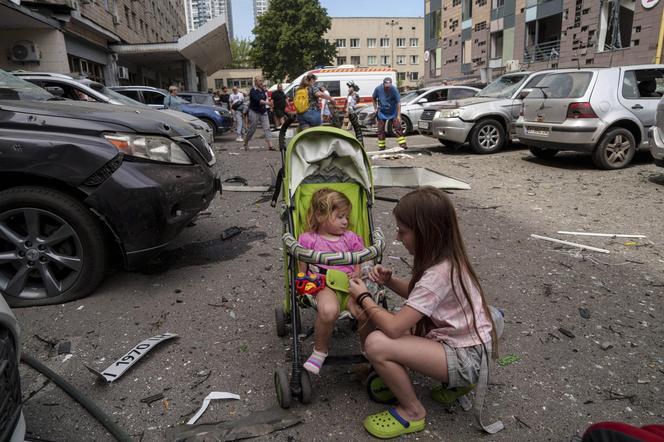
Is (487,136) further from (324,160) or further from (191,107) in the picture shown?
(191,107)

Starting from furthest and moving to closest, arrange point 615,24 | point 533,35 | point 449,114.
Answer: point 533,35 → point 615,24 → point 449,114

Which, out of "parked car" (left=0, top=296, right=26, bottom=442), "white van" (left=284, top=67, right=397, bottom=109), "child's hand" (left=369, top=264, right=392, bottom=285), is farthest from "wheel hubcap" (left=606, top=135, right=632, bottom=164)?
"white van" (left=284, top=67, right=397, bottom=109)

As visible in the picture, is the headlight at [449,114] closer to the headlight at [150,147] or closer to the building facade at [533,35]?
the building facade at [533,35]

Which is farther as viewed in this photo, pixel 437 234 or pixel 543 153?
pixel 543 153

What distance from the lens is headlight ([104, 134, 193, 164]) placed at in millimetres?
3561

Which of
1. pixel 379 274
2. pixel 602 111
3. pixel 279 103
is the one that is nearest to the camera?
pixel 379 274

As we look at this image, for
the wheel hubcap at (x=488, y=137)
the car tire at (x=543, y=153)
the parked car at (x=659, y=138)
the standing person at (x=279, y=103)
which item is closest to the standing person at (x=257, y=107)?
the standing person at (x=279, y=103)

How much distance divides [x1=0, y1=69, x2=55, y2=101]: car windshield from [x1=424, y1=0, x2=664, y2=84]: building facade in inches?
632

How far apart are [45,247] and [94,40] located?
2207 cm

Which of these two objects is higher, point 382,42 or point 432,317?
point 382,42

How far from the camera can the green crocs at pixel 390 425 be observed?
2.26 m

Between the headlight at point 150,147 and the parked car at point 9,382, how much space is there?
1.94 m

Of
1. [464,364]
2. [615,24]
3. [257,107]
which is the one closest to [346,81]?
[257,107]

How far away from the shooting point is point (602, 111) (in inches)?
332
